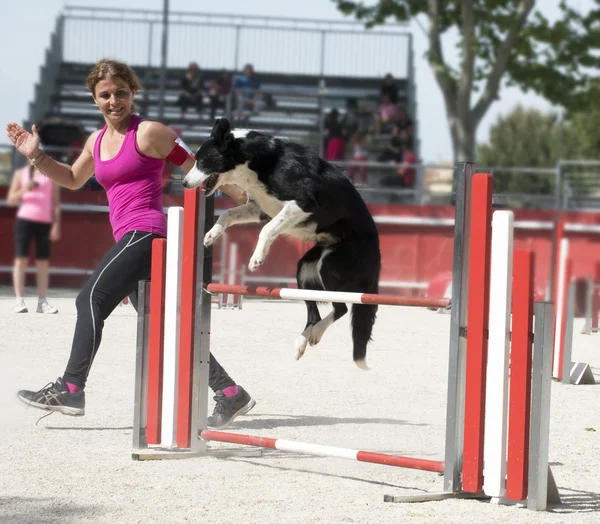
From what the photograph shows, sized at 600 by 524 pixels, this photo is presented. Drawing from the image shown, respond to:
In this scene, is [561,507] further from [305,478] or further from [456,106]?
[456,106]

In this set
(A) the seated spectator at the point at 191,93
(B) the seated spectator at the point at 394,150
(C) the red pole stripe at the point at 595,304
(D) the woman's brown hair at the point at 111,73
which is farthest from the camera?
(A) the seated spectator at the point at 191,93

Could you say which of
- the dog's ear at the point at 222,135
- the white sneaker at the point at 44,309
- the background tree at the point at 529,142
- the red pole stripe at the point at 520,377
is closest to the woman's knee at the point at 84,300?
the dog's ear at the point at 222,135

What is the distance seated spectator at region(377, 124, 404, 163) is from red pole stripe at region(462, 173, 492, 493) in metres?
13.8

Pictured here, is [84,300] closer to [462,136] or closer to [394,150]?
[394,150]

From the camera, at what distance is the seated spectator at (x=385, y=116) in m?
18.8

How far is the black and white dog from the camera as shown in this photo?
4.75 meters

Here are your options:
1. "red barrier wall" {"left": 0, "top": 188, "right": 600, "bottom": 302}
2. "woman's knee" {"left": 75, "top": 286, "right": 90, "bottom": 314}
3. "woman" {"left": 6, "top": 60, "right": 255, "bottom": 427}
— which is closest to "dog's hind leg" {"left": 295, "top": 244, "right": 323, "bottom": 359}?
"woman" {"left": 6, "top": 60, "right": 255, "bottom": 427}

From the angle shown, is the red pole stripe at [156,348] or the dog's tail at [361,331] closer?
the red pole stripe at [156,348]

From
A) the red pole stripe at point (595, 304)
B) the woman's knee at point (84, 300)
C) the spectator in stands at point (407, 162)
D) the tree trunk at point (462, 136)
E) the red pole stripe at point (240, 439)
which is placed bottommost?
the red pole stripe at point (240, 439)

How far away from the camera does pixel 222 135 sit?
5.04 metres

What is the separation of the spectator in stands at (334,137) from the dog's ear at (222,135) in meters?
12.6

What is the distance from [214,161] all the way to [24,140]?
94cm

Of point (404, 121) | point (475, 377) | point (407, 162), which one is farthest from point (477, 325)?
point (404, 121)

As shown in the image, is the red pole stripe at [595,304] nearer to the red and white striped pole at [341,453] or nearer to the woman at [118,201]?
the woman at [118,201]
